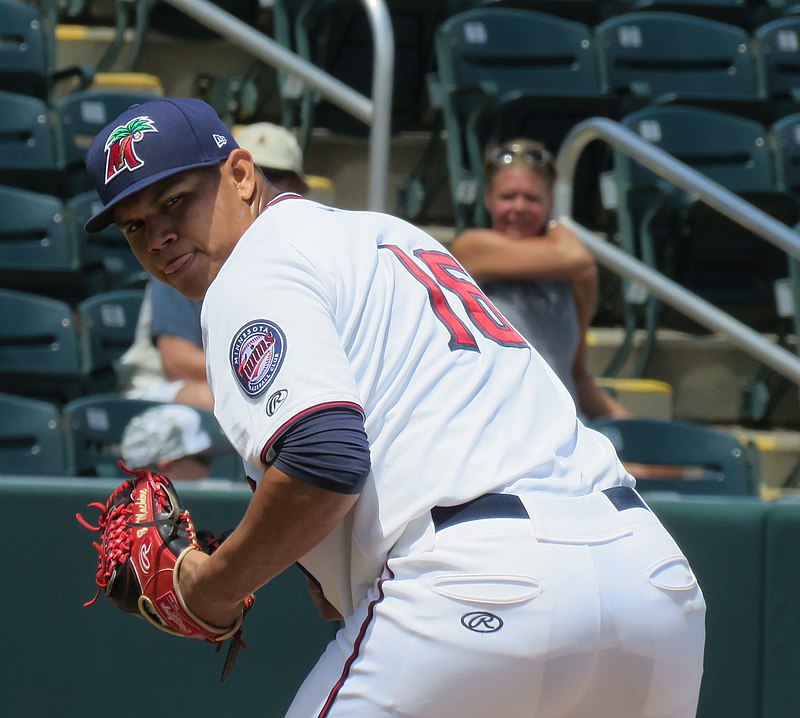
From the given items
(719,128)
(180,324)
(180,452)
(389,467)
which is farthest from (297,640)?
(719,128)

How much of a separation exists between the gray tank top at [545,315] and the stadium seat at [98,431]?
95 cm

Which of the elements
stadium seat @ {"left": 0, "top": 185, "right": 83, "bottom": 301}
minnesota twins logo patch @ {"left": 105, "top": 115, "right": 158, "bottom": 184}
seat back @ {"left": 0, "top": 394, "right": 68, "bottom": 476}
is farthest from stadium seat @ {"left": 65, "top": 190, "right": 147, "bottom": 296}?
minnesota twins logo patch @ {"left": 105, "top": 115, "right": 158, "bottom": 184}

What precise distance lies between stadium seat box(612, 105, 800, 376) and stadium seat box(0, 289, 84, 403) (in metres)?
2.36

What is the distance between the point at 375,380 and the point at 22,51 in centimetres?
495

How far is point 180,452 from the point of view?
356 cm

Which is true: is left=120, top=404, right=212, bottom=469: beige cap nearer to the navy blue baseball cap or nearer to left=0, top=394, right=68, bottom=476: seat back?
left=0, top=394, right=68, bottom=476: seat back

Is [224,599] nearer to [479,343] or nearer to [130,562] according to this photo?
[130,562]

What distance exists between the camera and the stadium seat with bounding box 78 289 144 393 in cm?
A: 491

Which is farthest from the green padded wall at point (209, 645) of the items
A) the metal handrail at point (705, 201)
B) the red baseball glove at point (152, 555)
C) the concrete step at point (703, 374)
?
the concrete step at point (703, 374)

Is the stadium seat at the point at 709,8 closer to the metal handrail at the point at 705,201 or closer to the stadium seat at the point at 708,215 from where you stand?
the stadium seat at the point at 708,215

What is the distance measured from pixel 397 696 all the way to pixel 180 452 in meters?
1.93

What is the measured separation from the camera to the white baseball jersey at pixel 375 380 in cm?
171

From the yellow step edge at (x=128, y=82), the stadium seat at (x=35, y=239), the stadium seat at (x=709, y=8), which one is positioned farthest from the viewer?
the stadium seat at (x=709, y=8)

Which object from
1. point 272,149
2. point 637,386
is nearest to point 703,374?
point 637,386
